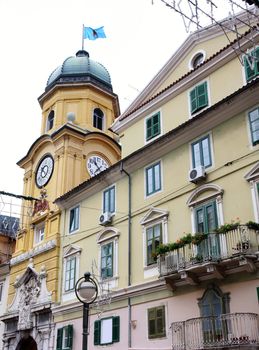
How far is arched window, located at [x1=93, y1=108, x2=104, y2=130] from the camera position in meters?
37.1

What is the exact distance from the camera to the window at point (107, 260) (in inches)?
979

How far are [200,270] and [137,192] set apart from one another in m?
6.99

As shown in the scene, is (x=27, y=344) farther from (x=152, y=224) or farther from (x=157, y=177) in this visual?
(x=157, y=177)

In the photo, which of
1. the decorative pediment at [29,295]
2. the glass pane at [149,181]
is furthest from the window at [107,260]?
the decorative pediment at [29,295]

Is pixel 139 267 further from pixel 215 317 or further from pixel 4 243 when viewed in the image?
pixel 4 243

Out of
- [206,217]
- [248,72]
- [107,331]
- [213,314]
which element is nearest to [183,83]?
[248,72]

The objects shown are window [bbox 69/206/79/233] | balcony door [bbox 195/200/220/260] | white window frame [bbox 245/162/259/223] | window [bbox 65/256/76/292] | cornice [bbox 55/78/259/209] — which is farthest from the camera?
window [bbox 69/206/79/233]

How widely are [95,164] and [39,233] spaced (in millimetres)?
6090

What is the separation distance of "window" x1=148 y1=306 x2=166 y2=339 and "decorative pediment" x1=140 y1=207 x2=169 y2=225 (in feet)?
13.3

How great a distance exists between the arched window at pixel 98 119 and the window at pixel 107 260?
13498mm

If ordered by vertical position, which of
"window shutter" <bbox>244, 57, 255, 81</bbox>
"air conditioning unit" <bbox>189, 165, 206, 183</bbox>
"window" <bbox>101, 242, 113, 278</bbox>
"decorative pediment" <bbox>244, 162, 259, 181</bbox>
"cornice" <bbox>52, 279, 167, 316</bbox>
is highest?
"window shutter" <bbox>244, 57, 255, 81</bbox>

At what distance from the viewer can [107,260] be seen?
82.9 ft

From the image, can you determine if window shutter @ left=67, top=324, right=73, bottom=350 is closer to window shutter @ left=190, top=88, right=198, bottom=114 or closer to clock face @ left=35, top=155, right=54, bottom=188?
clock face @ left=35, top=155, right=54, bottom=188

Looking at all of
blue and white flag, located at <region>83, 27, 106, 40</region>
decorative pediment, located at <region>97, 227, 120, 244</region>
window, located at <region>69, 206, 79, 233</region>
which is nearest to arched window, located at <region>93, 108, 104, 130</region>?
blue and white flag, located at <region>83, 27, 106, 40</region>
